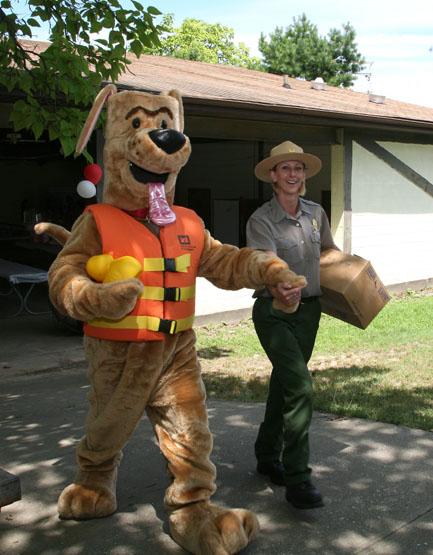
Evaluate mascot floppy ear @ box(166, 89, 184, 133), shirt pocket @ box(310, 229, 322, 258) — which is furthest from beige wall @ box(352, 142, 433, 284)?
mascot floppy ear @ box(166, 89, 184, 133)

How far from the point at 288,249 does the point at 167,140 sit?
99 centimetres

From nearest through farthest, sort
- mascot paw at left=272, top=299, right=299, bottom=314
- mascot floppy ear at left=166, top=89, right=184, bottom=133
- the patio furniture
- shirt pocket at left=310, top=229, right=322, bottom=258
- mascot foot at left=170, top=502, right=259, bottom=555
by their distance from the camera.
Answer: mascot foot at left=170, top=502, right=259, bottom=555
mascot paw at left=272, top=299, right=299, bottom=314
mascot floppy ear at left=166, top=89, right=184, bottom=133
shirt pocket at left=310, top=229, right=322, bottom=258
the patio furniture

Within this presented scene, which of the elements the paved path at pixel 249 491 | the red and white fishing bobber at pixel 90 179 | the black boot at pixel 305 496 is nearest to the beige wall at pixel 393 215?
the paved path at pixel 249 491

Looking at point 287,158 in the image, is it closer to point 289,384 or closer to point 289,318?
point 289,318

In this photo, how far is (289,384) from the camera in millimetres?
3957

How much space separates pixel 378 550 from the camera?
3553 millimetres

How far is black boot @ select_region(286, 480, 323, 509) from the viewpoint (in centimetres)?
388

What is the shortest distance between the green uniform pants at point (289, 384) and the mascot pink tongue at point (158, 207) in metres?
0.80

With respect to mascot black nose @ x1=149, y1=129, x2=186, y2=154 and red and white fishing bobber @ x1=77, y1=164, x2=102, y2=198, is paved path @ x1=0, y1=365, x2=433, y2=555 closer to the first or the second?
red and white fishing bobber @ x1=77, y1=164, x2=102, y2=198

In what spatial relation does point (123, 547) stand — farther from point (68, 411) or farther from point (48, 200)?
point (48, 200)

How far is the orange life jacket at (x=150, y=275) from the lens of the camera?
356 centimetres

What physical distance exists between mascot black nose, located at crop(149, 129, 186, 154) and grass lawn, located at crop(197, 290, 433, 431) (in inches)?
116

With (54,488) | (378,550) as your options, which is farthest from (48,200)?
(378,550)

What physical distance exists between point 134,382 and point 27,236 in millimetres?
13268
